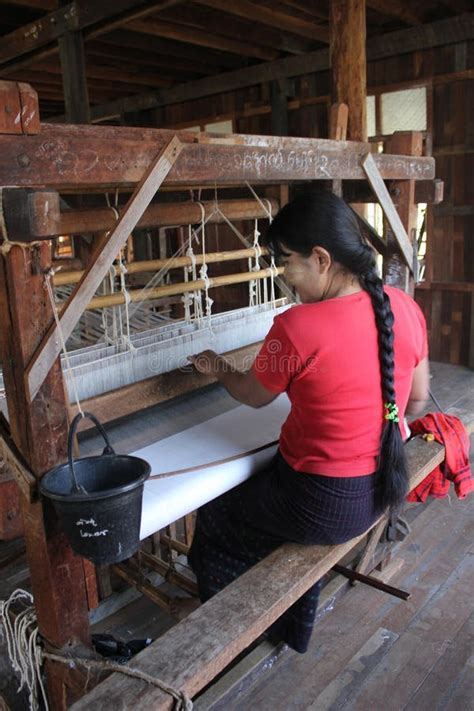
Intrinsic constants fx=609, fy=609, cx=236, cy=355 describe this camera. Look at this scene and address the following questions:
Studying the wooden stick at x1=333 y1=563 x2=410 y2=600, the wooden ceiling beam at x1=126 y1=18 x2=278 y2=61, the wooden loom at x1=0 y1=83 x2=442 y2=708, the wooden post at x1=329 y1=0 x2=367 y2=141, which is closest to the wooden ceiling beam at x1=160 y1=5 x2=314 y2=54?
the wooden ceiling beam at x1=126 y1=18 x2=278 y2=61

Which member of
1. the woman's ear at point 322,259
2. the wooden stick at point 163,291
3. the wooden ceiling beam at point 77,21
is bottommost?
the wooden stick at point 163,291

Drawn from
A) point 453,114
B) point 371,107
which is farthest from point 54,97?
point 453,114

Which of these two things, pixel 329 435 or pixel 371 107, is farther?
pixel 371 107

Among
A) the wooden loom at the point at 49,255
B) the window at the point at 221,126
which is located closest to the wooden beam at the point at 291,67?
the window at the point at 221,126

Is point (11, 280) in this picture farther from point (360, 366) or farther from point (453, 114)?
point (453, 114)

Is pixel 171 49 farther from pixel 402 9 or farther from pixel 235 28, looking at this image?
pixel 402 9

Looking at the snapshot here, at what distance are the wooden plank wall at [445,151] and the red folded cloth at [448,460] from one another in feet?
11.0

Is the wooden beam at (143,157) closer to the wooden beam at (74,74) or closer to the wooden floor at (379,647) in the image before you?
the wooden floor at (379,647)

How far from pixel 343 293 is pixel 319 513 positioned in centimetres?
62

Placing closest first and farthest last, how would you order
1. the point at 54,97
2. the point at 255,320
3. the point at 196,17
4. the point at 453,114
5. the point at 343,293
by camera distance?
the point at 343,293, the point at 255,320, the point at 196,17, the point at 453,114, the point at 54,97

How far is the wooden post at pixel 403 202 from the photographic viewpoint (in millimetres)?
2723

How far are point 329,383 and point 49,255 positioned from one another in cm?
76

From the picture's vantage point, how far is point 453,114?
17.0 ft

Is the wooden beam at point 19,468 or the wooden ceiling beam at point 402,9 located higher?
the wooden ceiling beam at point 402,9
